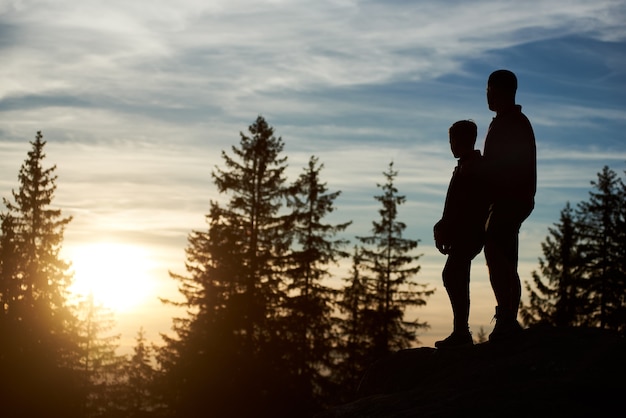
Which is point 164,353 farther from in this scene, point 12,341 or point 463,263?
point 463,263

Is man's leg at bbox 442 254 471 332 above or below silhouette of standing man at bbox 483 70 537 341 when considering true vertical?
below

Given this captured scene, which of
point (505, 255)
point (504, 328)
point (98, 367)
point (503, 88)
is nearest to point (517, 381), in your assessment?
point (504, 328)

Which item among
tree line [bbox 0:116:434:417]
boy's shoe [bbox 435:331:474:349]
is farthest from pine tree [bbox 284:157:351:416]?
boy's shoe [bbox 435:331:474:349]

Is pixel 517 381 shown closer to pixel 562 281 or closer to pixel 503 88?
pixel 503 88

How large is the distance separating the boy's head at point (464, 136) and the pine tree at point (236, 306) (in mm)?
21943

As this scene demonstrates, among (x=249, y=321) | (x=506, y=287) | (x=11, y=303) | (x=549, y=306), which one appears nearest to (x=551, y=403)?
(x=506, y=287)

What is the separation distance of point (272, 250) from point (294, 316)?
10.6ft

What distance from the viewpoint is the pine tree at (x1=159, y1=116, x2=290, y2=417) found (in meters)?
28.2

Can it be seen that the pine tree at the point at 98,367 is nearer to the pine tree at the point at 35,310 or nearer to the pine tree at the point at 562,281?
the pine tree at the point at 35,310

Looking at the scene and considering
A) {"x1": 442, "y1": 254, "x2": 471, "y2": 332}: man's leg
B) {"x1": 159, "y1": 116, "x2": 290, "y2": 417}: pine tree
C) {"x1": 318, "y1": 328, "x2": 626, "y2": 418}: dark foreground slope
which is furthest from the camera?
{"x1": 159, "y1": 116, "x2": 290, "y2": 417}: pine tree

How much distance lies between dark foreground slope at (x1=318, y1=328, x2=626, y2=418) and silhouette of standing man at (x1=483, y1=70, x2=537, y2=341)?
0.45 metres

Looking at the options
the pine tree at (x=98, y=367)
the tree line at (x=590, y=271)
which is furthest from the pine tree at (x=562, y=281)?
the pine tree at (x=98, y=367)

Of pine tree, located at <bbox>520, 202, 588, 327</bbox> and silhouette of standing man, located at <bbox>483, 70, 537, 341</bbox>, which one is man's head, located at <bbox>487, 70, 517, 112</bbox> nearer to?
silhouette of standing man, located at <bbox>483, 70, 537, 341</bbox>

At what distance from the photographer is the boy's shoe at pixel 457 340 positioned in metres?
8.02
